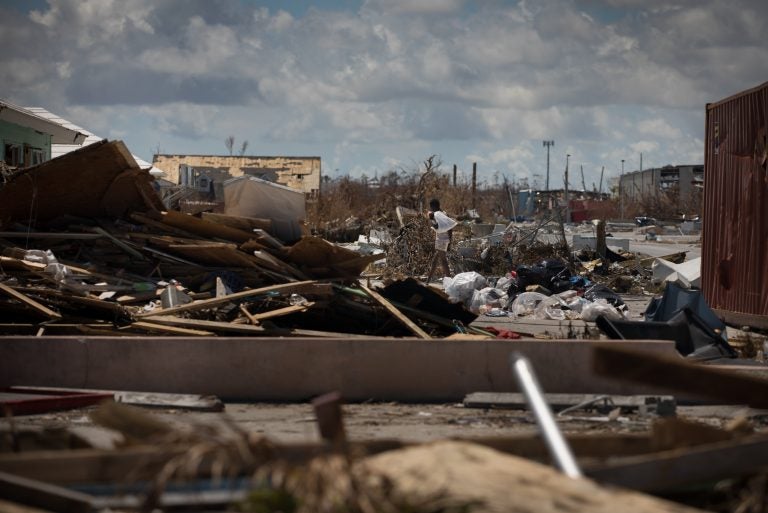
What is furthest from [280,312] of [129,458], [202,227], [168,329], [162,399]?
[129,458]

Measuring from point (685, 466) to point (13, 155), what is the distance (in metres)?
27.5

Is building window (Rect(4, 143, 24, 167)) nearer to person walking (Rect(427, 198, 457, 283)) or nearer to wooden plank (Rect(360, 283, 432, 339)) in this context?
person walking (Rect(427, 198, 457, 283))

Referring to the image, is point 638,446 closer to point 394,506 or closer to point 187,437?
point 394,506

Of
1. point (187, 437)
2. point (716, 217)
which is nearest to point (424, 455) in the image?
point (187, 437)

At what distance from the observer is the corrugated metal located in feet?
49.1

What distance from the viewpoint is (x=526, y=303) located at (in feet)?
60.7

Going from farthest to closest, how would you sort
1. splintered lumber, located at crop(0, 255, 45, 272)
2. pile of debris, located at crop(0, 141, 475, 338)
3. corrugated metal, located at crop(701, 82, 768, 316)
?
corrugated metal, located at crop(701, 82, 768, 316) < splintered lumber, located at crop(0, 255, 45, 272) < pile of debris, located at crop(0, 141, 475, 338)

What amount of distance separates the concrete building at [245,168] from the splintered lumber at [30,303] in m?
60.0

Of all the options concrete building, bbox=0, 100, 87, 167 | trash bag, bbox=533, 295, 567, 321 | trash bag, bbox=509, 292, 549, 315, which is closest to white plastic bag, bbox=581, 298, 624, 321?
trash bag, bbox=533, 295, 567, 321

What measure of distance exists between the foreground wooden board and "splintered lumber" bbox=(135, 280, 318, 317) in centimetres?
800

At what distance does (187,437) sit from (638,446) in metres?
1.92

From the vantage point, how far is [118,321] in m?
11.5

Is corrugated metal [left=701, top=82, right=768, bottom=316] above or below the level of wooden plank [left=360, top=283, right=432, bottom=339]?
above

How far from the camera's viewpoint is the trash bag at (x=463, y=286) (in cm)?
1883
